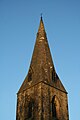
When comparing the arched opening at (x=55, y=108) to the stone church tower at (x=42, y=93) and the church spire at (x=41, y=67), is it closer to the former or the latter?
the stone church tower at (x=42, y=93)

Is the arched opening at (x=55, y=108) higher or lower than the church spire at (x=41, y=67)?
lower

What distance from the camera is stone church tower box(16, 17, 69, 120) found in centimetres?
2991

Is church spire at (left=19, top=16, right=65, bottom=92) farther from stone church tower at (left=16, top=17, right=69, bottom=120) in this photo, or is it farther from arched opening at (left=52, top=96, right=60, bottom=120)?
arched opening at (left=52, top=96, right=60, bottom=120)

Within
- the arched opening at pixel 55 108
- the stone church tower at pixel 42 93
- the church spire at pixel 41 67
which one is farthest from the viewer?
the church spire at pixel 41 67

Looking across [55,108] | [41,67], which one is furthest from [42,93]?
[41,67]

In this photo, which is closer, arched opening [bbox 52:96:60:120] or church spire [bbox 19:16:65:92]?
arched opening [bbox 52:96:60:120]

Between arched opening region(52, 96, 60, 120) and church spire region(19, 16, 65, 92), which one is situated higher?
church spire region(19, 16, 65, 92)

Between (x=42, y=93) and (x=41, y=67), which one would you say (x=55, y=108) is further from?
(x=41, y=67)

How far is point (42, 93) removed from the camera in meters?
30.3

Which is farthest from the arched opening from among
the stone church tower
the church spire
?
the church spire

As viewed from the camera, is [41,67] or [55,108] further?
[41,67]

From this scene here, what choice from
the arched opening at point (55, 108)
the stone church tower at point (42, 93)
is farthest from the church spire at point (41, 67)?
the arched opening at point (55, 108)

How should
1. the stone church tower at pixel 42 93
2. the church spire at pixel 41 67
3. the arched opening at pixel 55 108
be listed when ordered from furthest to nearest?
the church spire at pixel 41 67 → the arched opening at pixel 55 108 → the stone church tower at pixel 42 93

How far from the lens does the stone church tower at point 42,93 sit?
29906 mm
